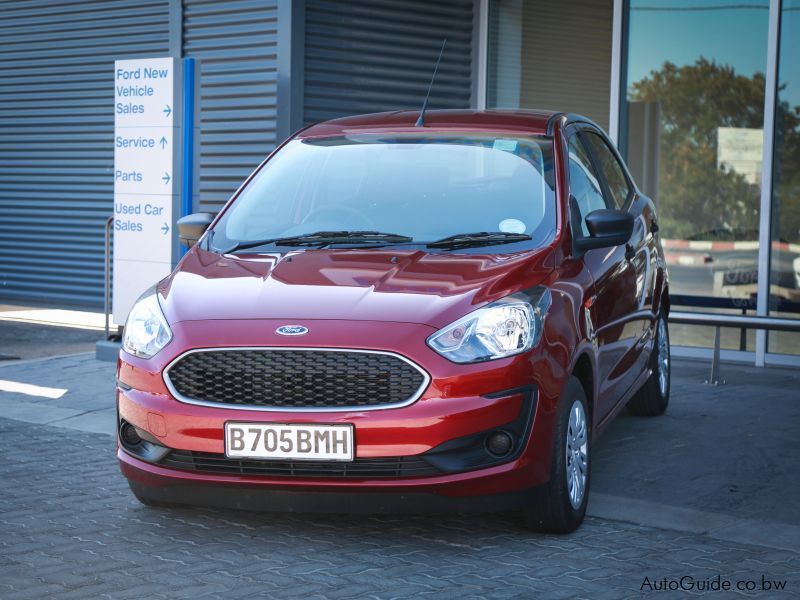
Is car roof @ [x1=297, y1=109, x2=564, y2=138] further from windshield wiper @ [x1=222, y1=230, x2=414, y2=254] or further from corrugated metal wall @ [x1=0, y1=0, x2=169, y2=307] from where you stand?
corrugated metal wall @ [x1=0, y1=0, x2=169, y2=307]

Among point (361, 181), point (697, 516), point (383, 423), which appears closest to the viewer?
point (383, 423)

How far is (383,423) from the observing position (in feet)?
14.9

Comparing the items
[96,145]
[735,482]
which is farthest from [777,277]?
[96,145]

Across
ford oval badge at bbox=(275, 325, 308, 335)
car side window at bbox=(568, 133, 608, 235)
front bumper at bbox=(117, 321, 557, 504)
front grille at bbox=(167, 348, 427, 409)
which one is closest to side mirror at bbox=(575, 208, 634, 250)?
car side window at bbox=(568, 133, 608, 235)

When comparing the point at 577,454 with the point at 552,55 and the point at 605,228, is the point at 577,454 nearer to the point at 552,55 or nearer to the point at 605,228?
the point at 605,228

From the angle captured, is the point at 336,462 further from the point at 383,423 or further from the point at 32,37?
the point at 32,37

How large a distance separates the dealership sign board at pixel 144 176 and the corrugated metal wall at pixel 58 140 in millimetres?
3101

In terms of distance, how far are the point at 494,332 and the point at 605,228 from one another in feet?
3.53

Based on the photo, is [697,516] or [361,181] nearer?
[697,516]

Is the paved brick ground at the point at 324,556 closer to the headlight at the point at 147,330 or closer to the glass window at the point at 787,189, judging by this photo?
the headlight at the point at 147,330

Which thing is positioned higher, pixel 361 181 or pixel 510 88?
pixel 510 88

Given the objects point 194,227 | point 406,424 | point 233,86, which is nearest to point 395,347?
point 406,424

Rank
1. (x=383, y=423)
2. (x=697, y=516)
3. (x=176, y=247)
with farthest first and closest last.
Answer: (x=176, y=247) → (x=697, y=516) → (x=383, y=423)

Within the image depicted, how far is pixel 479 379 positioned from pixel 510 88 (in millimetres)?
8214
